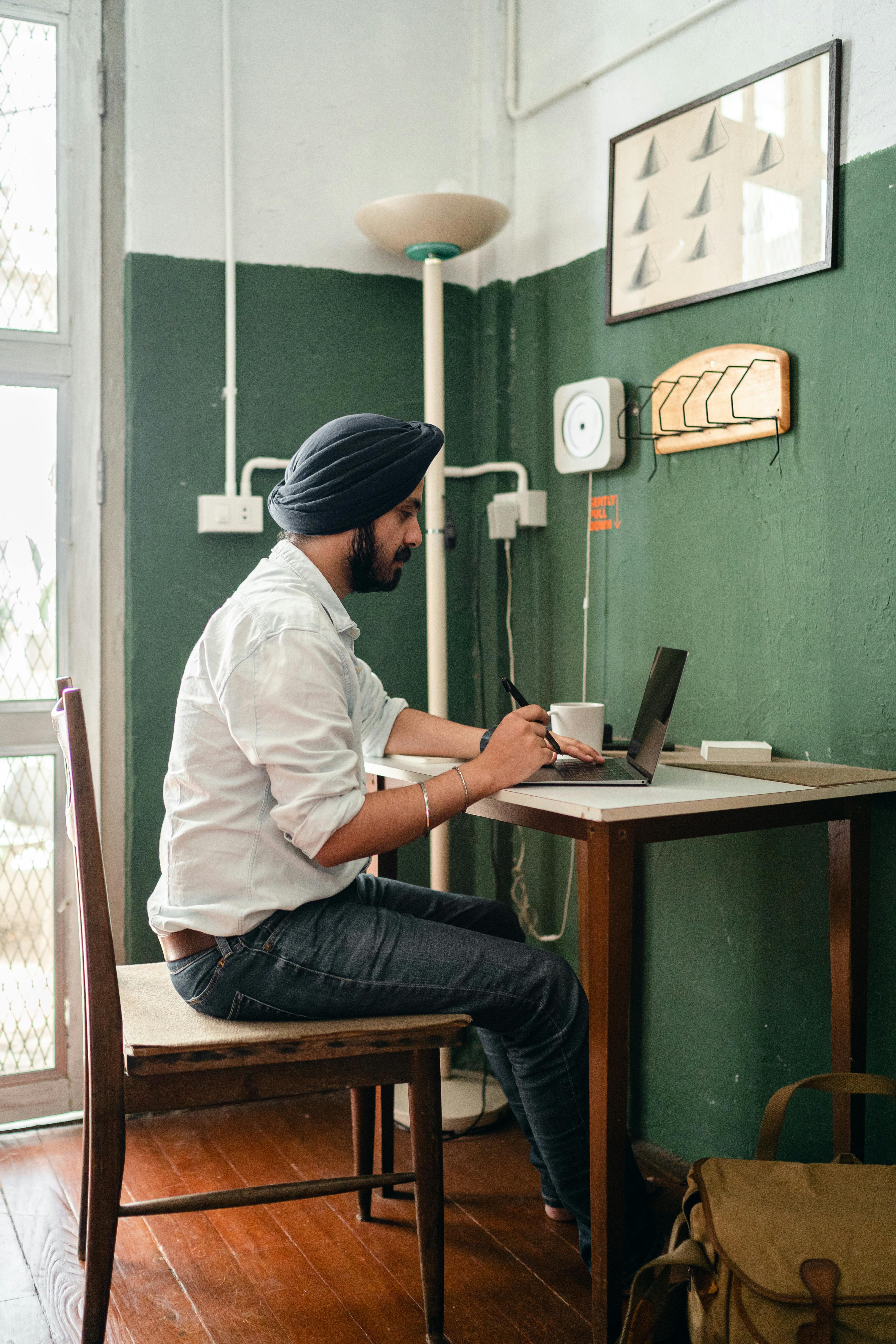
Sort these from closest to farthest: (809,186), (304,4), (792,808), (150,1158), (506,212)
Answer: (792,808) < (809,186) < (150,1158) < (506,212) < (304,4)

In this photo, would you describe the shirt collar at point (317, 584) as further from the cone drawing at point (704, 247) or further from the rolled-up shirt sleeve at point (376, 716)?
the cone drawing at point (704, 247)

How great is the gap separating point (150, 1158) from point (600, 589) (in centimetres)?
148

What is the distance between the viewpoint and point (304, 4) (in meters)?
2.57

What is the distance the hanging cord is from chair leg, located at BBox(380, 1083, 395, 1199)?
669 millimetres

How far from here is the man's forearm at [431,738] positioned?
1.98 meters

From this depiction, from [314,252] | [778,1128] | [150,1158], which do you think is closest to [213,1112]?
[150,1158]

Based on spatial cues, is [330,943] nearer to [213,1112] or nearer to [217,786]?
[217,786]

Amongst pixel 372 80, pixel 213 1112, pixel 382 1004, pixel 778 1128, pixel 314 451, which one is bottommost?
pixel 213 1112

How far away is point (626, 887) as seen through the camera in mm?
1519

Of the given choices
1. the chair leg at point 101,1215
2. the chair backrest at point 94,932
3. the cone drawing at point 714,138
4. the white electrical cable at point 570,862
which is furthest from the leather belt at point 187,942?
the cone drawing at point 714,138

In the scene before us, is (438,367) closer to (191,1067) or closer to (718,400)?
(718,400)

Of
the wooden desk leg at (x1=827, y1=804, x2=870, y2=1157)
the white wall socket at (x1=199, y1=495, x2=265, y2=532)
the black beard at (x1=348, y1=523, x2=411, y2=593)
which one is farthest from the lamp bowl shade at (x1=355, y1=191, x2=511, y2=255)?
the wooden desk leg at (x1=827, y1=804, x2=870, y2=1157)

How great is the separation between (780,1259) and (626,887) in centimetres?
46

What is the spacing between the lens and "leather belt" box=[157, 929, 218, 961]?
5.15 feet
